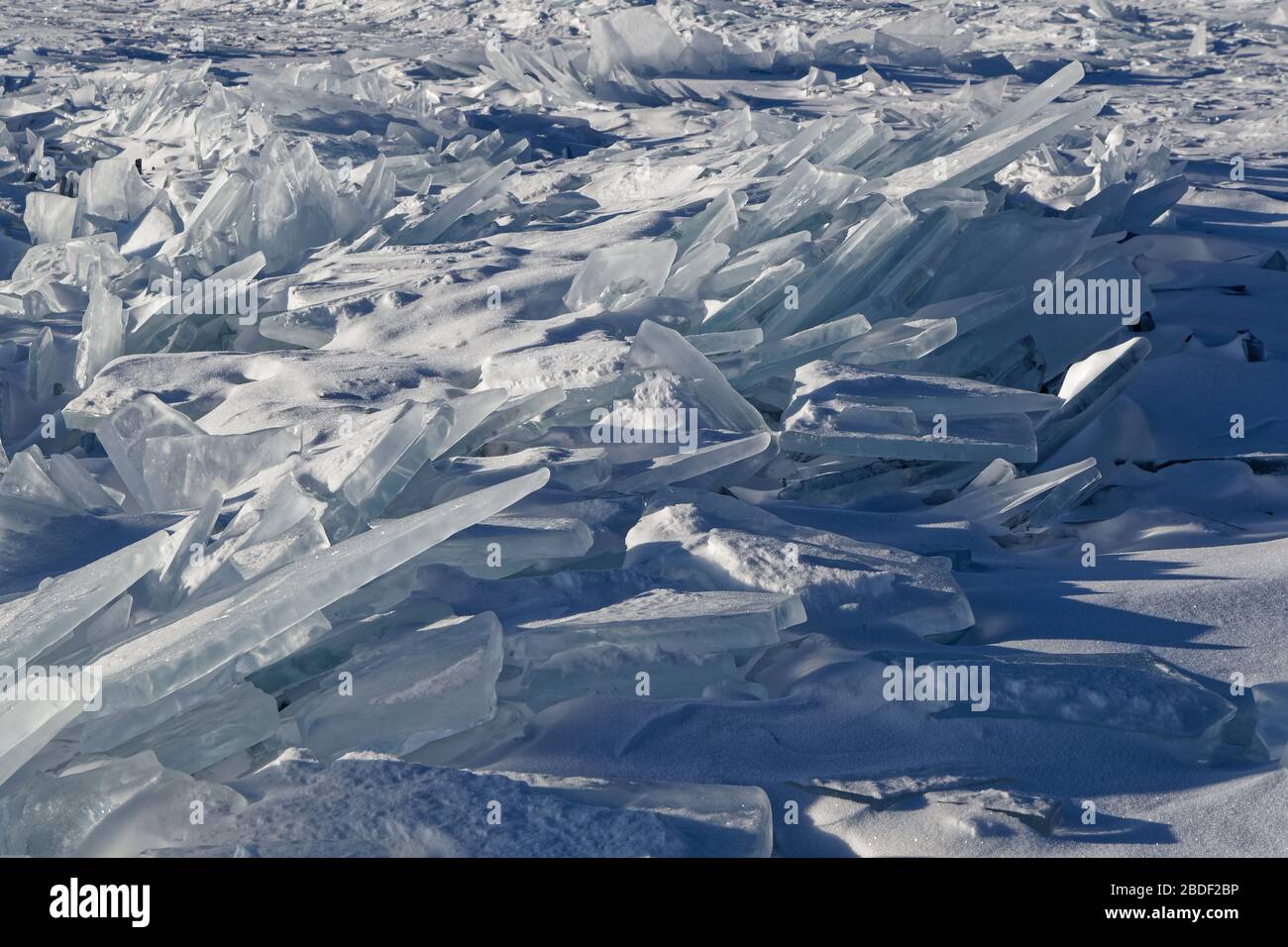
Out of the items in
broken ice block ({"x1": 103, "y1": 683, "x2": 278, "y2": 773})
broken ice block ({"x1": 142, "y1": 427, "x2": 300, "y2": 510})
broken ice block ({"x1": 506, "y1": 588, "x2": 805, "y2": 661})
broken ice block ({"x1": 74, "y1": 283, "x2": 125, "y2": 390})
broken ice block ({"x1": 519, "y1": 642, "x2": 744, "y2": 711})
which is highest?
broken ice block ({"x1": 74, "y1": 283, "x2": 125, "y2": 390})

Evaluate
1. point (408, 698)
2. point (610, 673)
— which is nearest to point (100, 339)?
point (408, 698)

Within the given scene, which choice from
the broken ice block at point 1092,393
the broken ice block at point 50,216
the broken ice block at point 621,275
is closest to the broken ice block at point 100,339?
the broken ice block at point 621,275

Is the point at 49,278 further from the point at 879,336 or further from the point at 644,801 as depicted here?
the point at 644,801

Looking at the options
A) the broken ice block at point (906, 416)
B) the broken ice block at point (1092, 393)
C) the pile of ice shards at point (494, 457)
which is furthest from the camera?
the broken ice block at point (1092, 393)

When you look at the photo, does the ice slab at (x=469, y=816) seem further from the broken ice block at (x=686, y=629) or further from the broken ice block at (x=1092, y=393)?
the broken ice block at (x=1092, y=393)

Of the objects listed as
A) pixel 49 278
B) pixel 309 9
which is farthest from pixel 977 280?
pixel 309 9

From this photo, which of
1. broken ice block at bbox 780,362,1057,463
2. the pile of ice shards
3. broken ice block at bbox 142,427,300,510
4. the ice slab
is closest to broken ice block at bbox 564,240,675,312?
the pile of ice shards

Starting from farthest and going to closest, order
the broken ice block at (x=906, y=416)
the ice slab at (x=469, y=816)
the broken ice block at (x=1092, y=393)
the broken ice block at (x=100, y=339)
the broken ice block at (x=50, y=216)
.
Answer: the broken ice block at (x=50, y=216) < the broken ice block at (x=100, y=339) < the broken ice block at (x=1092, y=393) < the broken ice block at (x=906, y=416) < the ice slab at (x=469, y=816)

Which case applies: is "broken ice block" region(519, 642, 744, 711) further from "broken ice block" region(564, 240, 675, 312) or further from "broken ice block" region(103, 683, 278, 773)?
"broken ice block" region(564, 240, 675, 312)
